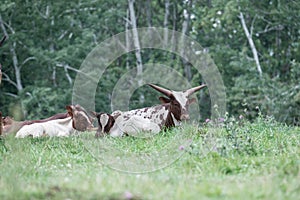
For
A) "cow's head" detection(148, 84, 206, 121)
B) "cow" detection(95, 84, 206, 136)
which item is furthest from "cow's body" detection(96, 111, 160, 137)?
"cow's head" detection(148, 84, 206, 121)

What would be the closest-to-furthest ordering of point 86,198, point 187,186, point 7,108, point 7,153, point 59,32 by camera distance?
point 86,198
point 187,186
point 7,153
point 7,108
point 59,32

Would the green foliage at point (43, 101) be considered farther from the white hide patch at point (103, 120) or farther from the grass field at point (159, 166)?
the grass field at point (159, 166)

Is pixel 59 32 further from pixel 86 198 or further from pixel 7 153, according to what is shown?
pixel 86 198

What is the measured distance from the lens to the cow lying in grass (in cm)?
1027

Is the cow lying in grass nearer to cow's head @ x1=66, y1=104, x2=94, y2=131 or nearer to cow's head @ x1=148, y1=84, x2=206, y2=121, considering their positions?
cow's head @ x1=66, y1=104, x2=94, y2=131

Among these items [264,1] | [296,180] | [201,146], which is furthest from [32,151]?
[264,1]

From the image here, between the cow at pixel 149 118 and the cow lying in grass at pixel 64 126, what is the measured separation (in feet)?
1.74

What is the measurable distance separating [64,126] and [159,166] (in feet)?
15.4

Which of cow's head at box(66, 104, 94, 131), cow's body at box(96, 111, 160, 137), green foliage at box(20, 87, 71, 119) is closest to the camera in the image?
cow's body at box(96, 111, 160, 137)

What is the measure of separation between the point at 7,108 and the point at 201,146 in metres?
18.1

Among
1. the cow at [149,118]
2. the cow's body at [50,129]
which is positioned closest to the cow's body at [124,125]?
the cow at [149,118]

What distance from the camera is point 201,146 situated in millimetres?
6863

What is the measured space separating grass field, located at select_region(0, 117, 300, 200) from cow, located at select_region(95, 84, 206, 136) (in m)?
0.59

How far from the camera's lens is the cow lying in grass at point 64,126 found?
10273mm
